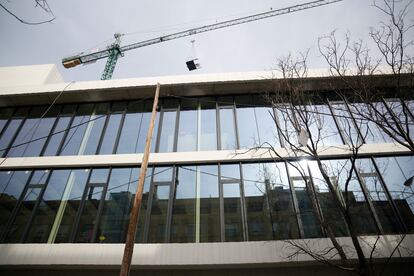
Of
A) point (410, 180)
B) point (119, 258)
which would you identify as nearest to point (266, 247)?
point (119, 258)

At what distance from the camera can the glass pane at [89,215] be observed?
876 centimetres

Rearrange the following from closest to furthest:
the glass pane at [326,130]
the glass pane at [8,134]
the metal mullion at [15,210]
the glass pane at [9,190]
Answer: the metal mullion at [15,210]
the glass pane at [9,190]
the glass pane at [326,130]
the glass pane at [8,134]

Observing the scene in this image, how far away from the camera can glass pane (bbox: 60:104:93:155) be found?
36.4 ft

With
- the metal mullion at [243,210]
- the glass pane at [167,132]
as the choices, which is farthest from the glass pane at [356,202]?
the glass pane at [167,132]

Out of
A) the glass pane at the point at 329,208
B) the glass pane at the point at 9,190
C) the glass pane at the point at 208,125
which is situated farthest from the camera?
the glass pane at the point at 208,125

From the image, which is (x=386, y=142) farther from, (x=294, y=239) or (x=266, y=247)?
(x=266, y=247)

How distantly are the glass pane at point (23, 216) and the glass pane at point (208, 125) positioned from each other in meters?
7.07

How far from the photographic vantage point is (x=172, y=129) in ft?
36.8

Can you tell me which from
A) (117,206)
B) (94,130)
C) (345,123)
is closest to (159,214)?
(117,206)

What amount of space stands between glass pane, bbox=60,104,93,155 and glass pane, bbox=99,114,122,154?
1.14 metres

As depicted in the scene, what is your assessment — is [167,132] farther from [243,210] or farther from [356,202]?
[356,202]

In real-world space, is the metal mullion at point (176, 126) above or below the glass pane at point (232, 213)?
above

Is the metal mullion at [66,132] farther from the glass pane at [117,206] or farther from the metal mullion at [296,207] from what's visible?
the metal mullion at [296,207]

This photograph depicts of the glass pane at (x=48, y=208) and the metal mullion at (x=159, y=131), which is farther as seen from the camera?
the metal mullion at (x=159, y=131)
